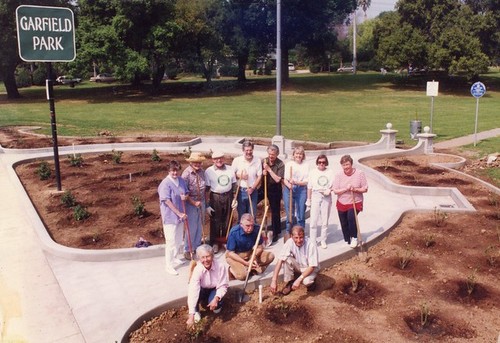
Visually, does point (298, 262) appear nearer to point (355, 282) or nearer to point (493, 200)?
point (355, 282)

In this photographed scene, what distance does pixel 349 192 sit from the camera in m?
8.16

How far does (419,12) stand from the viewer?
4356 cm

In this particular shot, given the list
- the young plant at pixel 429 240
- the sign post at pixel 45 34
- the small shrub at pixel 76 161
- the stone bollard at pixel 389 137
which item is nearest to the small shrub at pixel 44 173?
the small shrub at pixel 76 161

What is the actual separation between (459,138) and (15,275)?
1761cm

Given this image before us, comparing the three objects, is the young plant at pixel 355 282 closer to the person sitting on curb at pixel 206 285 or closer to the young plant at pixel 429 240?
the person sitting on curb at pixel 206 285

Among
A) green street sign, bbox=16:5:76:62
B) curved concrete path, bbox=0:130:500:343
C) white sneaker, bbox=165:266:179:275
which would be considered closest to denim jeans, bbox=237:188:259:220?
curved concrete path, bbox=0:130:500:343

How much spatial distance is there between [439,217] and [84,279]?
6.74 metres

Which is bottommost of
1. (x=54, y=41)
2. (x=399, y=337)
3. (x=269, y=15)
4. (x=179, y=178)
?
(x=399, y=337)

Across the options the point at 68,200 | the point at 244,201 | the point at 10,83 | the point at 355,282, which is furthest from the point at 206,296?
the point at 10,83

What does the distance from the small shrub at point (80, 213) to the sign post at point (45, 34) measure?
315cm

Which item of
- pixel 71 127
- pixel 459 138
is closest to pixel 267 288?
pixel 459 138

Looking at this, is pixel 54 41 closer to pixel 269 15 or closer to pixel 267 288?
pixel 267 288

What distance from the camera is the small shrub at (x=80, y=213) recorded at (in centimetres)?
992

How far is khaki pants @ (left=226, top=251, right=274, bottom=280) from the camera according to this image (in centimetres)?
707
